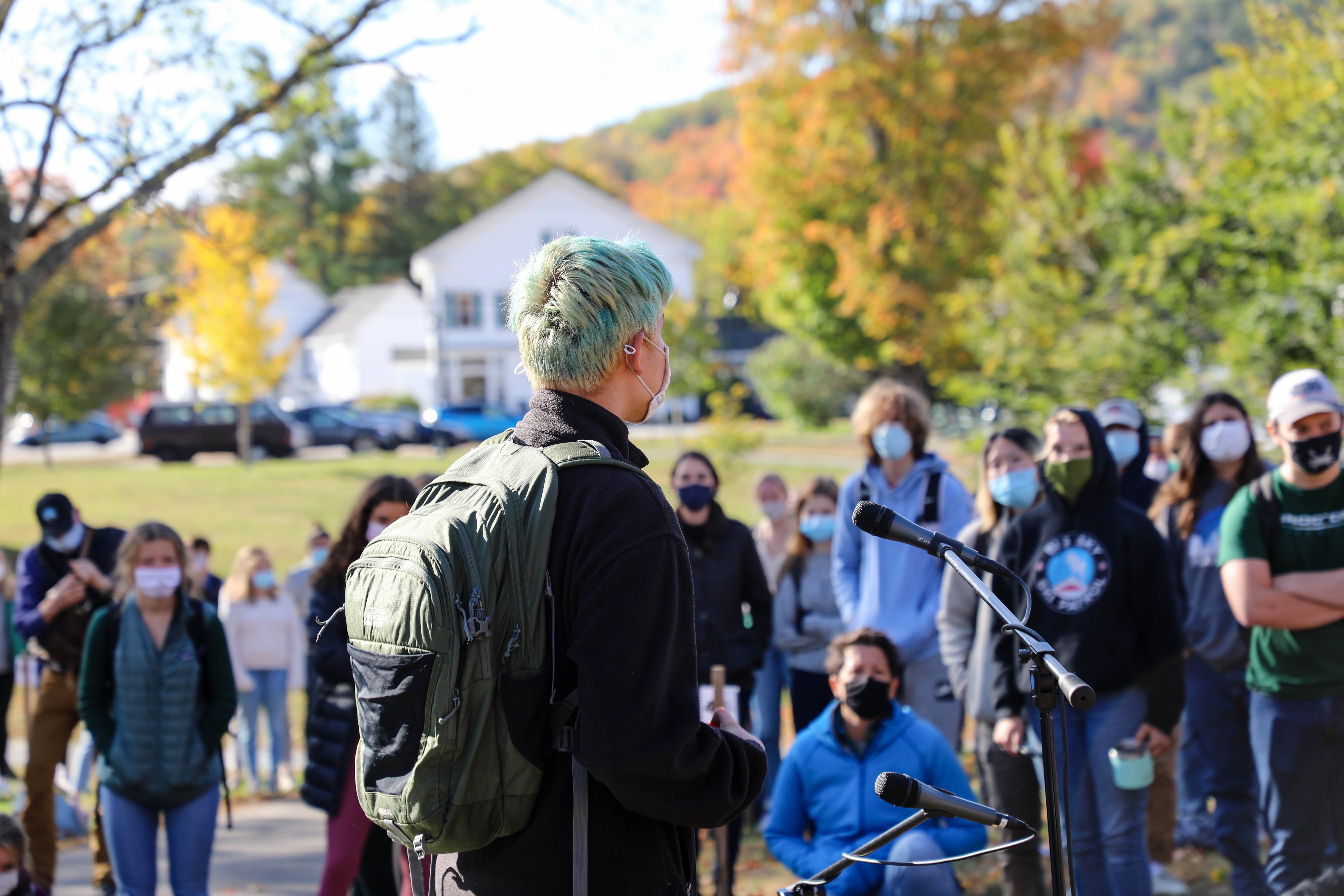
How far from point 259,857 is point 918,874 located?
418 centimetres

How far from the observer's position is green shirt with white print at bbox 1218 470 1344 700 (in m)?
4.00

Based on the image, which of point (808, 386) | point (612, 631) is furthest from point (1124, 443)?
point (808, 386)

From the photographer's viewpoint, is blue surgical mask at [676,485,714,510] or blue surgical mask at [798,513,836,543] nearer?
blue surgical mask at [676,485,714,510]

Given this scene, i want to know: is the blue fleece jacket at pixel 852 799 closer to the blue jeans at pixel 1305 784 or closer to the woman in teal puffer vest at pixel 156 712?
the blue jeans at pixel 1305 784

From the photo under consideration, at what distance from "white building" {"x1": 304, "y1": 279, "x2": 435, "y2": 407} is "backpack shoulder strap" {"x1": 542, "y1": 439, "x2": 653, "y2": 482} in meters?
52.1

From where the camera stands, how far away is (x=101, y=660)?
4629 millimetres

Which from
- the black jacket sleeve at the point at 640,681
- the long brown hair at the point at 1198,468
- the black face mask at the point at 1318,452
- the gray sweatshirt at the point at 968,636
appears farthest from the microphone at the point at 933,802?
the long brown hair at the point at 1198,468

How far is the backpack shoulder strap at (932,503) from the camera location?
5.49 metres

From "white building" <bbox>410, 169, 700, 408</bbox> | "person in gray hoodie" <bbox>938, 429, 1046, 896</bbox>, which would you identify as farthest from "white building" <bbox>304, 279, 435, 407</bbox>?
"person in gray hoodie" <bbox>938, 429, 1046, 896</bbox>

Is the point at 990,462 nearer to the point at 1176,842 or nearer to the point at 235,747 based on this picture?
the point at 1176,842

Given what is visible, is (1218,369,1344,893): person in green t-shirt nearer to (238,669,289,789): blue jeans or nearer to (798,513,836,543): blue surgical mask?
(798,513,836,543): blue surgical mask

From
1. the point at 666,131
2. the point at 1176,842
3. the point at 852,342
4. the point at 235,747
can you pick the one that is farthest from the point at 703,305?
the point at 666,131

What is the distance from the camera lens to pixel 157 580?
4.62 m

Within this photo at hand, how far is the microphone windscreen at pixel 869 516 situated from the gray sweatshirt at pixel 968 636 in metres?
2.27
